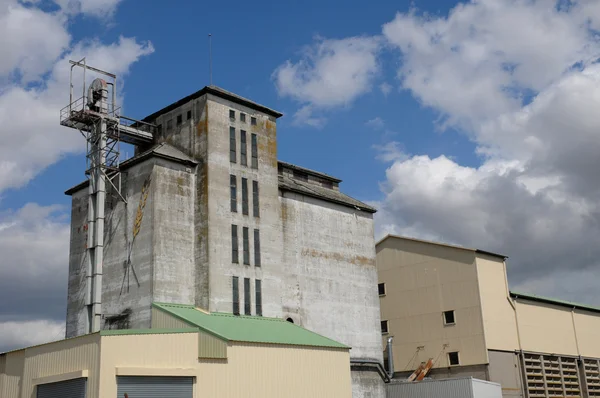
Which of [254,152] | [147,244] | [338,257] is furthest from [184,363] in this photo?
[338,257]

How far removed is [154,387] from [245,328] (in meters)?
8.41

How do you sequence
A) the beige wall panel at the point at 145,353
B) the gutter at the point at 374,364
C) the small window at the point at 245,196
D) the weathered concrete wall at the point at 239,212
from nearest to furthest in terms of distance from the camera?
the beige wall panel at the point at 145,353, the weathered concrete wall at the point at 239,212, the small window at the point at 245,196, the gutter at the point at 374,364

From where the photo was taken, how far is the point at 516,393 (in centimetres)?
5603

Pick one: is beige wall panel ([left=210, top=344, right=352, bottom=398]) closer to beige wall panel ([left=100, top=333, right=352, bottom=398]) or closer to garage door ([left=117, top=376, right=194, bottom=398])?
beige wall panel ([left=100, top=333, right=352, bottom=398])

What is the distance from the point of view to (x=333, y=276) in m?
52.6

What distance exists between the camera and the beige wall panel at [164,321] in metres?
39.3

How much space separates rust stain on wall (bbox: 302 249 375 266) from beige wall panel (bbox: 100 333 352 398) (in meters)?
10.7

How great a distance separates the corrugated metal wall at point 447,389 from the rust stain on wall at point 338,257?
946 cm

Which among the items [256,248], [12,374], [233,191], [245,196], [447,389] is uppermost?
[233,191]

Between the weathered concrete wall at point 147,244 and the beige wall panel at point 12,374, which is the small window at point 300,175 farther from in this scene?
the beige wall panel at point 12,374

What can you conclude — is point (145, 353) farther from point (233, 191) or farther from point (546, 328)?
point (546, 328)

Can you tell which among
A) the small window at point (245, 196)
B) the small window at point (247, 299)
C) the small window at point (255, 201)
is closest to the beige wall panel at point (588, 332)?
the small window at point (255, 201)

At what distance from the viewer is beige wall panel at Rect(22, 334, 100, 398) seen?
31953 millimetres

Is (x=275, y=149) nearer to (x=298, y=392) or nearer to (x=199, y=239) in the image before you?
(x=199, y=239)
